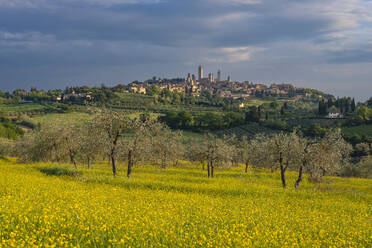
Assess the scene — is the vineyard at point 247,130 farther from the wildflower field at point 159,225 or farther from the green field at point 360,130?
the wildflower field at point 159,225

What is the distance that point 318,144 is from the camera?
32594 mm

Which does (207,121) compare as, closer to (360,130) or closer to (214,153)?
(360,130)

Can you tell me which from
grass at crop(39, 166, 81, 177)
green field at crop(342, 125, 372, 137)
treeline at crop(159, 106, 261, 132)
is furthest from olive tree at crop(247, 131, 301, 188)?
treeline at crop(159, 106, 261, 132)

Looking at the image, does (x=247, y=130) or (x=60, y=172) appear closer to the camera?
(x=60, y=172)

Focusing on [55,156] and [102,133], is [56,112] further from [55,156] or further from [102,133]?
[102,133]

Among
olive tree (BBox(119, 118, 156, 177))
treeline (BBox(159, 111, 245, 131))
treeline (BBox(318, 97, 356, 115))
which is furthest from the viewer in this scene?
treeline (BBox(318, 97, 356, 115))

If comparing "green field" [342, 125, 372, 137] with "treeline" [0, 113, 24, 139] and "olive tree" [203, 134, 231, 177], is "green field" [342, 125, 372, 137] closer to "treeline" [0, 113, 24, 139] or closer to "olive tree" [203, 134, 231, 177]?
"olive tree" [203, 134, 231, 177]

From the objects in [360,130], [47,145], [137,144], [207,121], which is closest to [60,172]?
[137,144]

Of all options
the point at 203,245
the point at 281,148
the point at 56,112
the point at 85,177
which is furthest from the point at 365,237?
the point at 56,112

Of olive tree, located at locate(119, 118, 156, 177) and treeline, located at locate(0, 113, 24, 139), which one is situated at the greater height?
olive tree, located at locate(119, 118, 156, 177)

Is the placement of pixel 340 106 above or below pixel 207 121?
above

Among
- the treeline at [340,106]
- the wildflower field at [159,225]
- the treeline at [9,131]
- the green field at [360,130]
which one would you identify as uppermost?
the treeline at [340,106]

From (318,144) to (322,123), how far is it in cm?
11544

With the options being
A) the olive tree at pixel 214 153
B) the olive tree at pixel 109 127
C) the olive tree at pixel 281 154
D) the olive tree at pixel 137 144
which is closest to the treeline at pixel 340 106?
the olive tree at pixel 214 153
